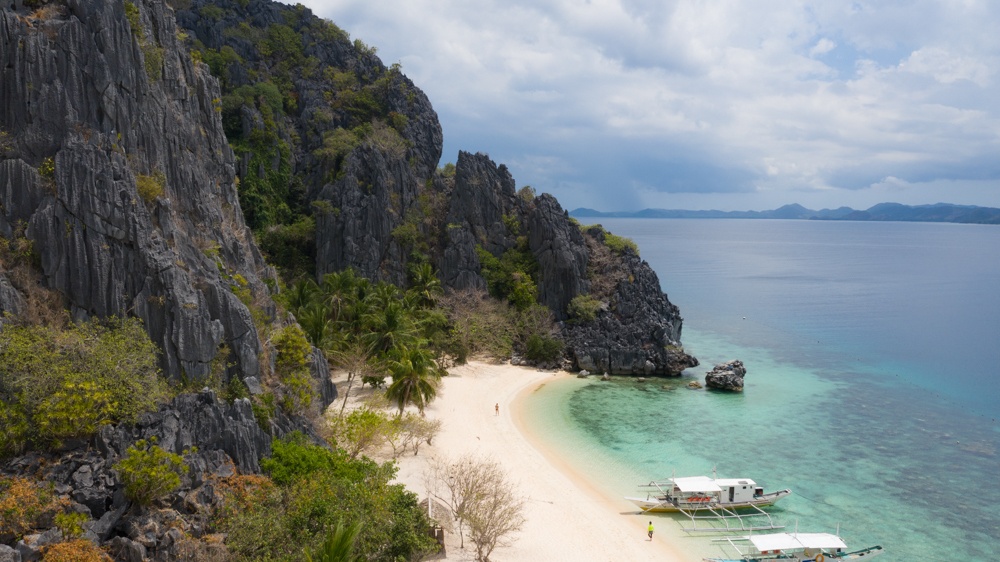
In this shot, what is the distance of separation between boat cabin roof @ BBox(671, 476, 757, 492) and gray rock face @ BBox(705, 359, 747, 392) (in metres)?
20.8

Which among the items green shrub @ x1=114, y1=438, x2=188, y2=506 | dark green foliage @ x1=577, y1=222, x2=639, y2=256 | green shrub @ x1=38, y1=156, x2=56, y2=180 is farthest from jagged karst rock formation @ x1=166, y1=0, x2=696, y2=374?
green shrub @ x1=114, y1=438, x2=188, y2=506

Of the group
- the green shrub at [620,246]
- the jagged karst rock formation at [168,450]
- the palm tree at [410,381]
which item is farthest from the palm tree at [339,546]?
the green shrub at [620,246]

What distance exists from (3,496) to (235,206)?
21.0 meters

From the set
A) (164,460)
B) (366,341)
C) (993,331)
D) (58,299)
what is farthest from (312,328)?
(993,331)

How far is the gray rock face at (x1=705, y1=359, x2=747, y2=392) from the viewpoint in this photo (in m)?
51.2

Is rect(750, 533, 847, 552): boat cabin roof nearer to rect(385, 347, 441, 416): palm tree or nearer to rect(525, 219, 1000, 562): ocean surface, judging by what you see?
rect(525, 219, 1000, 562): ocean surface

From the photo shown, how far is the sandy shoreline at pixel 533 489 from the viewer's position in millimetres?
25547

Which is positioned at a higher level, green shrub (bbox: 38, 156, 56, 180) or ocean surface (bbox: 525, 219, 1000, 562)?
green shrub (bbox: 38, 156, 56, 180)

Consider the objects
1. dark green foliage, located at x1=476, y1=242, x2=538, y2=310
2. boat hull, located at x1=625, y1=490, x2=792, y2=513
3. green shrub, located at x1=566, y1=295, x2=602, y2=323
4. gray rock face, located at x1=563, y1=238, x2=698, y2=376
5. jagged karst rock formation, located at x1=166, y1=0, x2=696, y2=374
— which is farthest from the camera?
dark green foliage, located at x1=476, y1=242, x2=538, y2=310

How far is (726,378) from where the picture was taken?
51.3 metres

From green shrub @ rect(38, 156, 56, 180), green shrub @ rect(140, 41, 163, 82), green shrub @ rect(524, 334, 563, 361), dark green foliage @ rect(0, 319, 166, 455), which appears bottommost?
green shrub @ rect(524, 334, 563, 361)

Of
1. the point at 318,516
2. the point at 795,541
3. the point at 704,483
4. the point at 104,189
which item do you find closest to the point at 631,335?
the point at 704,483

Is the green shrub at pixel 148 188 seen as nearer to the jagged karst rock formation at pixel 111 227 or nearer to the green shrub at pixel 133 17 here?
the jagged karst rock formation at pixel 111 227

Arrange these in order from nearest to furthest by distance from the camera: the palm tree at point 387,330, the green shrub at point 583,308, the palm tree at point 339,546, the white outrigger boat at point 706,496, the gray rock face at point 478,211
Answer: the palm tree at point 339,546 < the white outrigger boat at point 706,496 < the palm tree at point 387,330 < the green shrub at point 583,308 < the gray rock face at point 478,211
